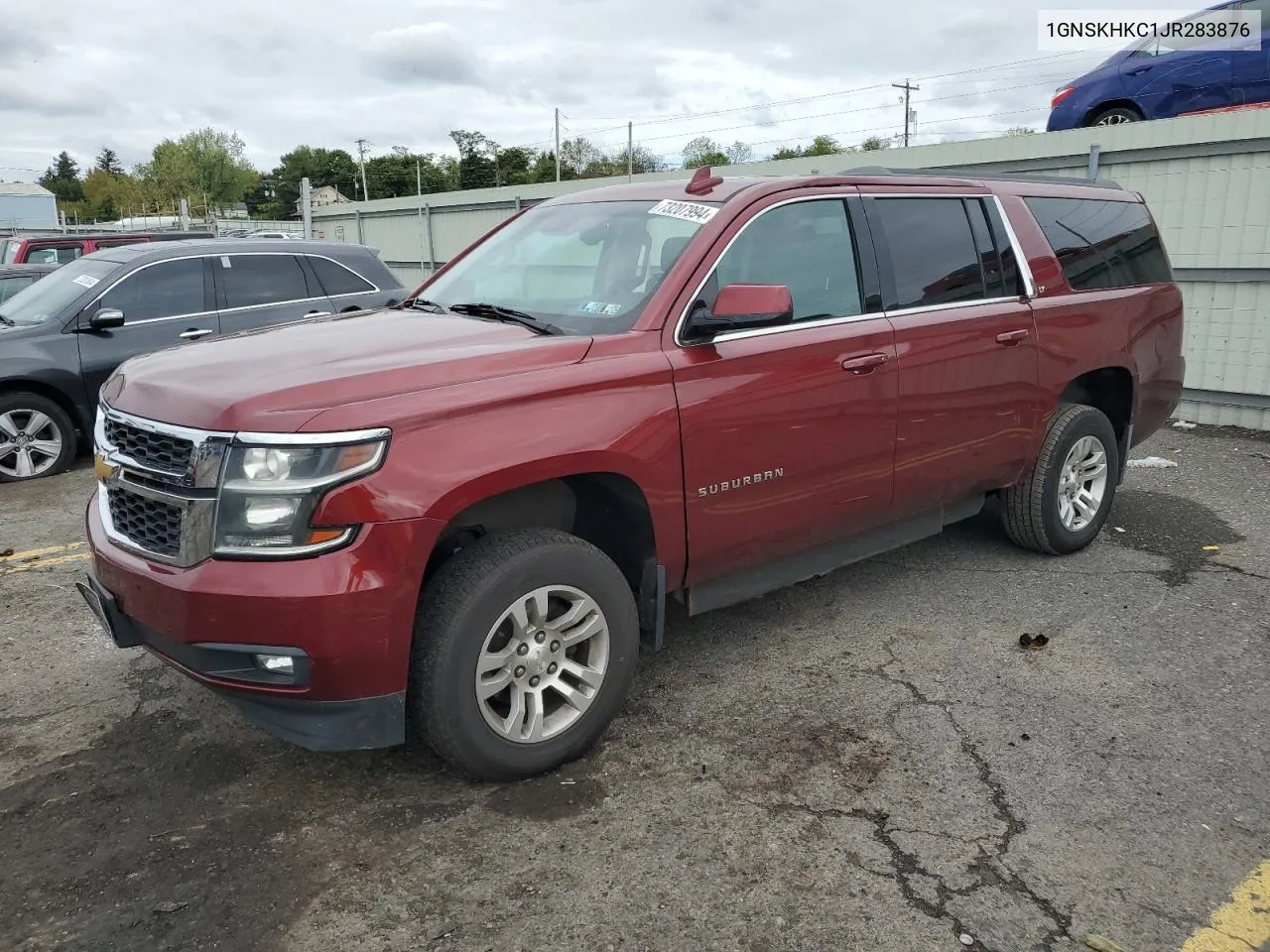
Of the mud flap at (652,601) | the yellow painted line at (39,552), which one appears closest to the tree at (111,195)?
the yellow painted line at (39,552)

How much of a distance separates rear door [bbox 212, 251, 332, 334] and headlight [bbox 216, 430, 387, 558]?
5.84m

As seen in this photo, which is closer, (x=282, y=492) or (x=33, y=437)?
(x=282, y=492)

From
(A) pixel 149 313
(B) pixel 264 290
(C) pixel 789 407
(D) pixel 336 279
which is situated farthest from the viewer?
(D) pixel 336 279

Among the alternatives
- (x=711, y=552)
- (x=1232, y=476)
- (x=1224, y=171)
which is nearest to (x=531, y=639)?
(x=711, y=552)

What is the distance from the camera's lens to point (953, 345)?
14.3 feet

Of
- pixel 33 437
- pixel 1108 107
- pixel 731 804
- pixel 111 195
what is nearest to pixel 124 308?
pixel 33 437

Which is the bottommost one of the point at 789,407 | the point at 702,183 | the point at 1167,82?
the point at 789,407

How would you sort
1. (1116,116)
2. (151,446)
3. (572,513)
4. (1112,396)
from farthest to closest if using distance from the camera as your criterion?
(1116,116), (1112,396), (572,513), (151,446)

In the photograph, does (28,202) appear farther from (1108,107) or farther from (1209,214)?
(1209,214)

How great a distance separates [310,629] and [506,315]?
153cm

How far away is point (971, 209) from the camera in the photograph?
15.5ft

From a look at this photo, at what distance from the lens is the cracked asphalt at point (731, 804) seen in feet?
8.50

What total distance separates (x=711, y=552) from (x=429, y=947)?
1654mm

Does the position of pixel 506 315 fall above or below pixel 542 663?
above
